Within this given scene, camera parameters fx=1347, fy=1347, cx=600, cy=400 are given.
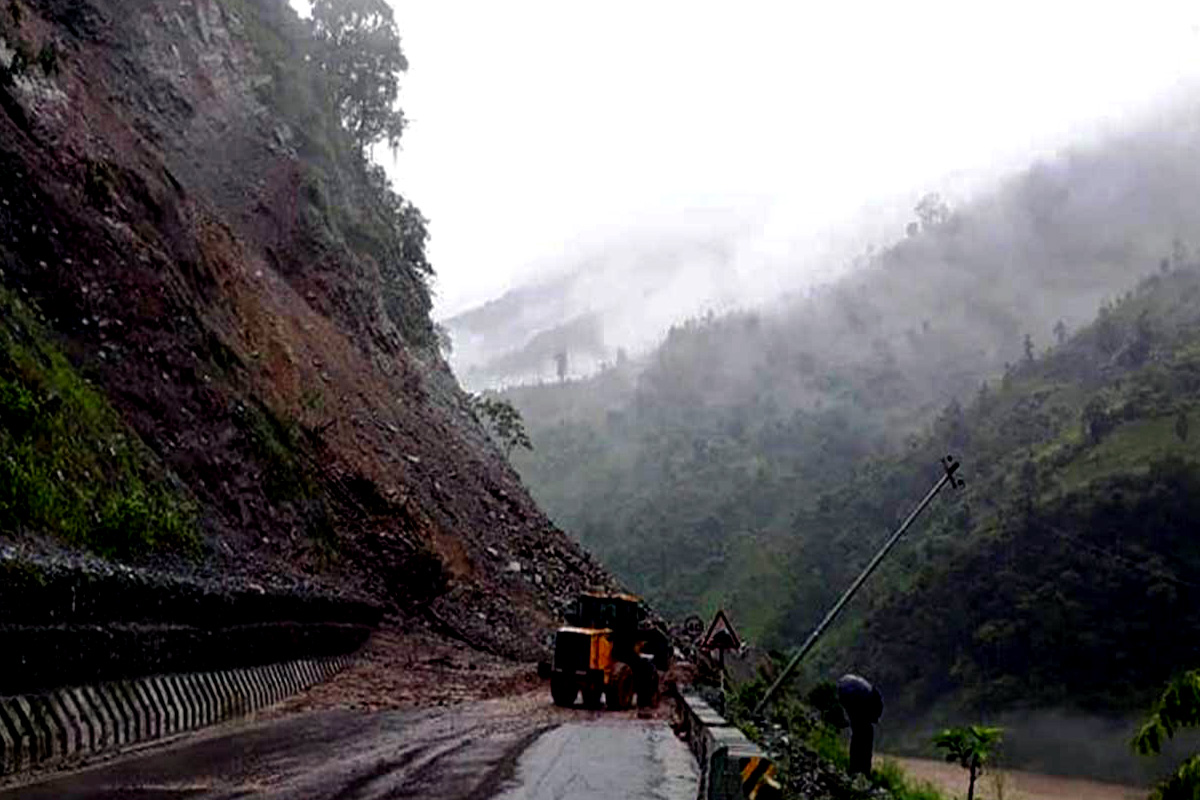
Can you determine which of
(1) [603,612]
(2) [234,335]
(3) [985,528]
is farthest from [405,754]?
(3) [985,528]

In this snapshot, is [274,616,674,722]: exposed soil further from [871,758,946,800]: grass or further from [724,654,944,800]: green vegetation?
[871,758,946,800]: grass

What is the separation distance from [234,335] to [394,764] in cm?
2362

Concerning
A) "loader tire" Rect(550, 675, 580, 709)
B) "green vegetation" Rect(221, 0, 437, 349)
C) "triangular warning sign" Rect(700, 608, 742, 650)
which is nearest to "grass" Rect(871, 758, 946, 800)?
"triangular warning sign" Rect(700, 608, 742, 650)

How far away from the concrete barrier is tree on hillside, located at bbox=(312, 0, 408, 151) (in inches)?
1792

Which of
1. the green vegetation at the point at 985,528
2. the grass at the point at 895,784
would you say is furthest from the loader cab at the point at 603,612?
the green vegetation at the point at 985,528

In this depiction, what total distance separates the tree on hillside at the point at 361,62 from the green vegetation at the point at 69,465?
40.0 m

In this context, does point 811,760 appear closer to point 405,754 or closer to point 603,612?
point 405,754

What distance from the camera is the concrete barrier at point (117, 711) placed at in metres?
13.9

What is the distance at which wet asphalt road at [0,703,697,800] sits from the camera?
1302 centimetres

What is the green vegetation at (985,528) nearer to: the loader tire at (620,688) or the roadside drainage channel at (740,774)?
the loader tire at (620,688)

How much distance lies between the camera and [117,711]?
16.5 metres

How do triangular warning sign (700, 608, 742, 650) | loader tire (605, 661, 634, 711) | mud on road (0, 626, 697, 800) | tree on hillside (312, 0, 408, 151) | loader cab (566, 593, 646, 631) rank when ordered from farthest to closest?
1. tree on hillside (312, 0, 408, 151)
2. loader cab (566, 593, 646, 631)
3. loader tire (605, 661, 634, 711)
4. triangular warning sign (700, 608, 742, 650)
5. mud on road (0, 626, 697, 800)

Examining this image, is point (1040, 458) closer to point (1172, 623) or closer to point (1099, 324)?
point (1172, 623)

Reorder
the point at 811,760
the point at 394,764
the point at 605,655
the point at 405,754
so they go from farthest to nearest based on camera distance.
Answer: the point at 605,655 < the point at 811,760 < the point at 405,754 < the point at 394,764
